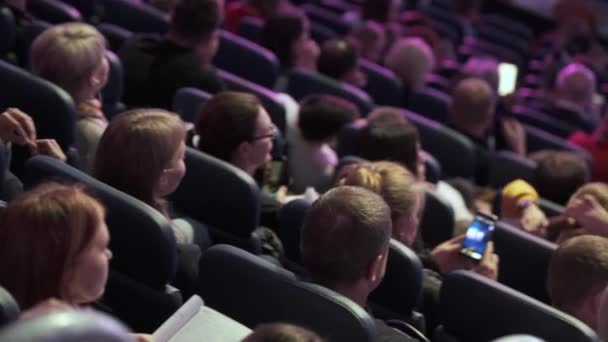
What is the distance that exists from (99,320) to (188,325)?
109 centimetres

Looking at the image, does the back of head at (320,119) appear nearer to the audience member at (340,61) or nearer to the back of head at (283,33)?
the audience member at (340,61)

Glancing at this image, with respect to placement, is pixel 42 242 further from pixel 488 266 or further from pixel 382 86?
pixel 382 86

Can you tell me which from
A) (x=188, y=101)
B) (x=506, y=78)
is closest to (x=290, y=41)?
(x=506, y=78)

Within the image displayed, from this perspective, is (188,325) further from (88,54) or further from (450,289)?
(88,54)

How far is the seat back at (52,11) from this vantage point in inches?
175

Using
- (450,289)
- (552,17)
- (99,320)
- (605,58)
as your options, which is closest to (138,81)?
(450,289)

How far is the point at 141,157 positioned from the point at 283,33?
9.65ft

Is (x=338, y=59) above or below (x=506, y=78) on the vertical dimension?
above

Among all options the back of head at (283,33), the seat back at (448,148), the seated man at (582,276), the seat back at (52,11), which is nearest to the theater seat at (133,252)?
the seated man at (582,276)

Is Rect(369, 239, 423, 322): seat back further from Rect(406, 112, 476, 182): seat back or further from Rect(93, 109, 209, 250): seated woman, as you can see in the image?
Rect(406, 112, 476, 182): seat back

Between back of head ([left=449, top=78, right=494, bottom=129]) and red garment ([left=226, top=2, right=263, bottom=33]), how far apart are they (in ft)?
5.48

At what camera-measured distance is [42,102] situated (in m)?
2.92

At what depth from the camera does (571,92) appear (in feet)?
20.9

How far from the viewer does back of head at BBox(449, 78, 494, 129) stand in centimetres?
491
